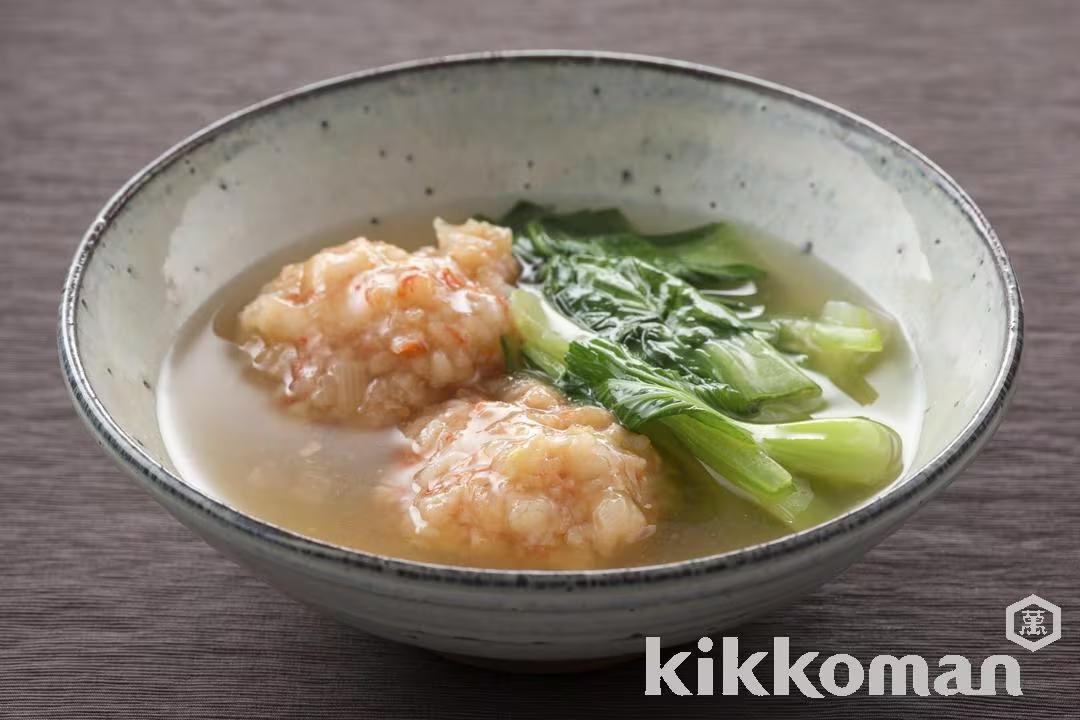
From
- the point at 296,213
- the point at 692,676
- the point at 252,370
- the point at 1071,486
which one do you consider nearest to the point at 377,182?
the point at 296,213

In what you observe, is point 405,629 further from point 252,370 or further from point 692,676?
point 252,370

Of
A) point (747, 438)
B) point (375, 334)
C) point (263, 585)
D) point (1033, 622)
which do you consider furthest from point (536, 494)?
point (1033, 622)

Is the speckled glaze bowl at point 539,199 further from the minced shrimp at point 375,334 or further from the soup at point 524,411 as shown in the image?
the minced shrimp at point 375,334

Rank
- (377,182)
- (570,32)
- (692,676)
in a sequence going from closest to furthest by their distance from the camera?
1. (692,676)
2. (377,182)
3. (570,32)

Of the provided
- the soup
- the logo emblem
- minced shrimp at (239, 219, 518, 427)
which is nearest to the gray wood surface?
the logo emblem

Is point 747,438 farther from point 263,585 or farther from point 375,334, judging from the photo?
point 263,585

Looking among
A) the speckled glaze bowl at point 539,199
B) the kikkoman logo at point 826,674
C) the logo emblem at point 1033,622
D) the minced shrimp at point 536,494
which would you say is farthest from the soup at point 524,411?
the logo emblem at point 1033,622
